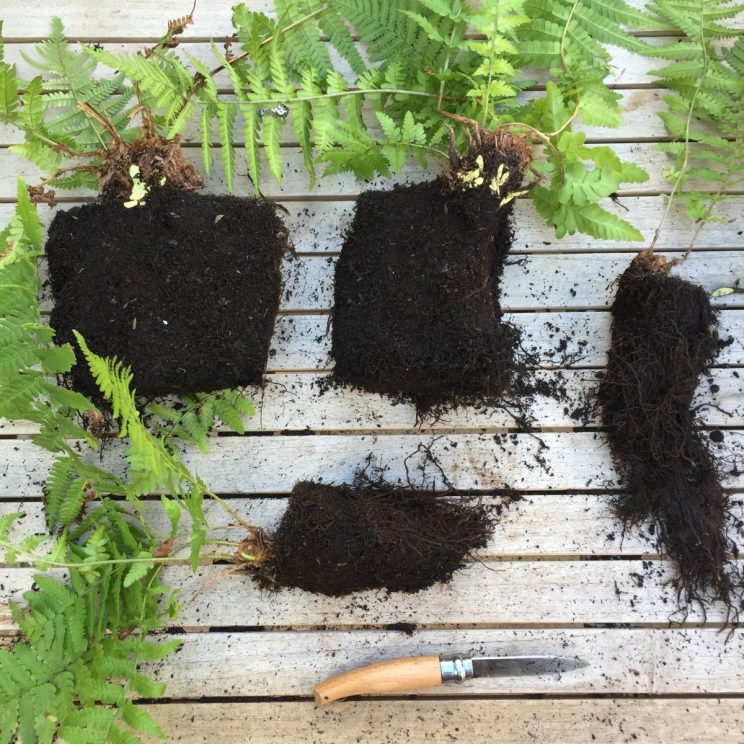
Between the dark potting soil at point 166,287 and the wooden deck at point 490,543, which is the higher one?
the dark potting soil at point 166,287

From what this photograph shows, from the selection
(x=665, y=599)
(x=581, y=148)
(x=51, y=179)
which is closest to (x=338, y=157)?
(x=581, y=148)

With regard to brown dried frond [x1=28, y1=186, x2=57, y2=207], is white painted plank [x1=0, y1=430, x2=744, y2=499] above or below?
below

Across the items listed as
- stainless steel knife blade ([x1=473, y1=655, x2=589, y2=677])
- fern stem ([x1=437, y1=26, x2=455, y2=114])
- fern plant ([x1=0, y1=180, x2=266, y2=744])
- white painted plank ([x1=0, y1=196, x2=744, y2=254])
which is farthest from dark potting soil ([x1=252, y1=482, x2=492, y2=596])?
fern stem ([x1=437, y1=26, x2=455, y2=114])

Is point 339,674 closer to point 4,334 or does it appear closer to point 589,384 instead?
point 589,384

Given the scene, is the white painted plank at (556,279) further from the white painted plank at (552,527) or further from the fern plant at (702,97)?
the white painted plank at (552,527)

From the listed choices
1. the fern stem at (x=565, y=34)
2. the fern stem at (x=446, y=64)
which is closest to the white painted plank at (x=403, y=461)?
the fern stem at (x=446, y=64)

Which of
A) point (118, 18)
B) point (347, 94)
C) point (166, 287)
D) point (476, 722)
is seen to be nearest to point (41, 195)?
point (166, 287)

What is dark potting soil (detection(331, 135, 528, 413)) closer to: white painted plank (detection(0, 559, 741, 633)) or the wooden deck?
the wooden deck

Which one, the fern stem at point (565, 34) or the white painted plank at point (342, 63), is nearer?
the fern stem at point (565, 34)
